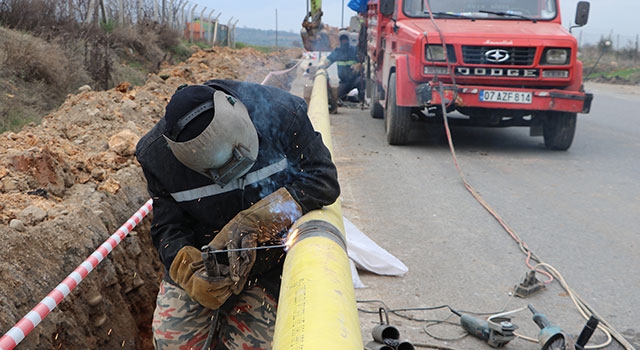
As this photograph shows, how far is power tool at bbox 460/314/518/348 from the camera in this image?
3.97m

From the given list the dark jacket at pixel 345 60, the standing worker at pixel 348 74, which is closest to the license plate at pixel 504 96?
the standing worker at pixel 348 74

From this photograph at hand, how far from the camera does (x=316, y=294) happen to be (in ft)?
7.83

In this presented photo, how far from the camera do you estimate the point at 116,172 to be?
20.0ft

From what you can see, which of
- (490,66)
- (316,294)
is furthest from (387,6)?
(316,294)

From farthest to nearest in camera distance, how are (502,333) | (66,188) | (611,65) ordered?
(611,65), (66,188), (502,333)

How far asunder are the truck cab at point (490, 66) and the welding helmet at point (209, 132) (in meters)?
6.52

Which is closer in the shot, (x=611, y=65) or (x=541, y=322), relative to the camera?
(x=541, y=322)

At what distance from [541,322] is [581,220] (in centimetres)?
290

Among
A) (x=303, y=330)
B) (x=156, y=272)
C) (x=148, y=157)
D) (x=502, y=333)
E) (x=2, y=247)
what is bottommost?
(x=156, y=272)

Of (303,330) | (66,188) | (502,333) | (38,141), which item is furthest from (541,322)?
(38,141)

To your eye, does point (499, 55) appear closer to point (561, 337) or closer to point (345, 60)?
point (561, 337)

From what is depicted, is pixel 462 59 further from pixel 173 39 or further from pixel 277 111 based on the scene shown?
pixel 173 39

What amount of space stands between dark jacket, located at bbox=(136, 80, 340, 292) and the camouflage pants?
0.47 feet

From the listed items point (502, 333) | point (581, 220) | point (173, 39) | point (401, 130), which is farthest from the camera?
point (173, 39)
